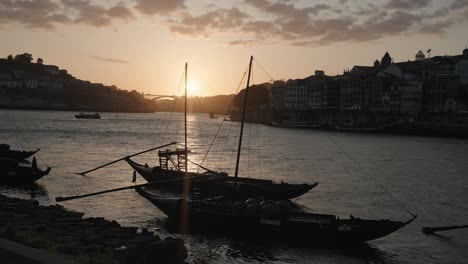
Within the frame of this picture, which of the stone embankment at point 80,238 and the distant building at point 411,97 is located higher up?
the distant building at point 411,97

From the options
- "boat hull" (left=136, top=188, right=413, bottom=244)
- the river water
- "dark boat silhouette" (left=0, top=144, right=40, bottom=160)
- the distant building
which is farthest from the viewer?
the distant building

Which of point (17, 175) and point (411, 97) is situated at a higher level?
point (411, 97)

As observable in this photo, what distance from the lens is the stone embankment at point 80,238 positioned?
50.9 feet

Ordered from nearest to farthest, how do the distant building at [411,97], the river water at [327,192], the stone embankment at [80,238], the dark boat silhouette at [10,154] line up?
the stone embankment at [80,238] < the river water at [327,192] < the dark boat silhouette at [10,154] < the distant building at [411,97]

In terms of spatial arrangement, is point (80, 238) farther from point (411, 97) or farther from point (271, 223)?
point (411, 97)

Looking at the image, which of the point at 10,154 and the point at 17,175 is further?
the point at 10,154

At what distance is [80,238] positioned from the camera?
18656mm

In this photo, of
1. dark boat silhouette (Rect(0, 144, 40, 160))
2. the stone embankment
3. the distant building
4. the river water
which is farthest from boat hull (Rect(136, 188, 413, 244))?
the distant building

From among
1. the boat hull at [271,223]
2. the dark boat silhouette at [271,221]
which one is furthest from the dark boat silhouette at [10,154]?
the boat hull at [271,223]

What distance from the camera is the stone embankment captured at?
610 inches

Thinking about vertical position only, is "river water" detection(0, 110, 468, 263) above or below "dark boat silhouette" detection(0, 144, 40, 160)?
below

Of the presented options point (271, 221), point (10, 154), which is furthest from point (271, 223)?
point (10, 154)

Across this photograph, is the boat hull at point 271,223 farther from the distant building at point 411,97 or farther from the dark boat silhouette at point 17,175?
the distant building at point 411,97

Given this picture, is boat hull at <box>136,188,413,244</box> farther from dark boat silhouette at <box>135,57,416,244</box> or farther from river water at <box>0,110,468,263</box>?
river water at <box>0,110,468,263</box>
